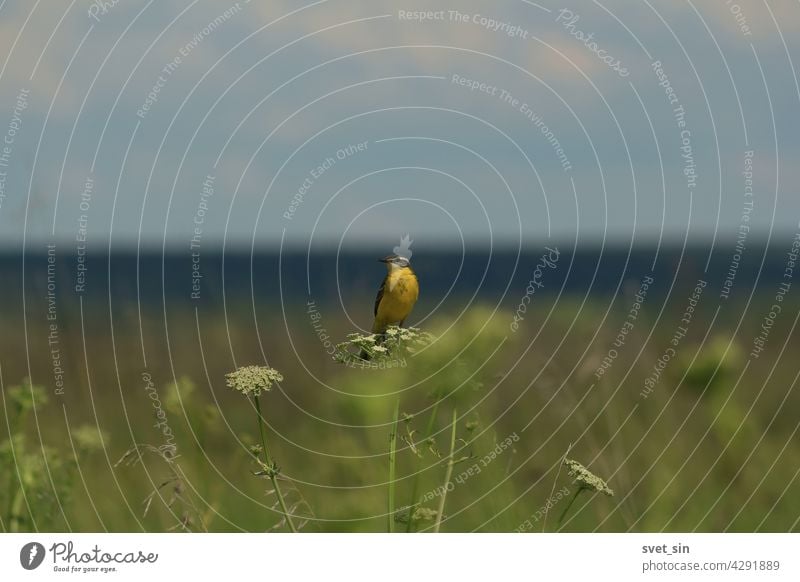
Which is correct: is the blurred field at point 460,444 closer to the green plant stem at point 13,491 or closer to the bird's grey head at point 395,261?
the green plant stem at point 13,491

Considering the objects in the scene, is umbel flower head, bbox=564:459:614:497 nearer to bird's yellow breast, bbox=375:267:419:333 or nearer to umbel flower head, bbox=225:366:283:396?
umbel flower head, bbox=225:366:283:396

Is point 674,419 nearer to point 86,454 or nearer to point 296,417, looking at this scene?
point 86,454

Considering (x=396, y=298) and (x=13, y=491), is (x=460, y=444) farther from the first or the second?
(x=13, y=491)

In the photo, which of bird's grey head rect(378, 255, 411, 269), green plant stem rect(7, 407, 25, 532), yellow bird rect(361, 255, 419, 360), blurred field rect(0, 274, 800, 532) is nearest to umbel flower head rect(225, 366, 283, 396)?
blurred field rect(0, 274, 800, 532)

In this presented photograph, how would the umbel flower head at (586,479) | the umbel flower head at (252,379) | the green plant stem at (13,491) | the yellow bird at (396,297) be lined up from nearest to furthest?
the umbel flower head at (252,379)
the umbel flower head at (586,479)
the green plant stem at (13,491)
the yellow bird at (396,297)

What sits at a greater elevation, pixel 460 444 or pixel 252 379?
pixel 252 379

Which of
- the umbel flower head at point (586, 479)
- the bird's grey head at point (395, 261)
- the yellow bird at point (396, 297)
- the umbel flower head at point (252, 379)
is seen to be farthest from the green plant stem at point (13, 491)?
the umbel flower head at point (586, 479)

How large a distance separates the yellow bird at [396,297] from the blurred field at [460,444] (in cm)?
27

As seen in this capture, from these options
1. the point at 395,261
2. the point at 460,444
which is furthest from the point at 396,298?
the point at 460,444

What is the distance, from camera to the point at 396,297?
169 inches

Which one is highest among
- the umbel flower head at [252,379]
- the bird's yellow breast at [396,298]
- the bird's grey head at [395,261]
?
the bird's grey head at [395,261]

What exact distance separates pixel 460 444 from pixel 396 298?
993 mm

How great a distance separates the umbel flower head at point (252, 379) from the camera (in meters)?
3.10
